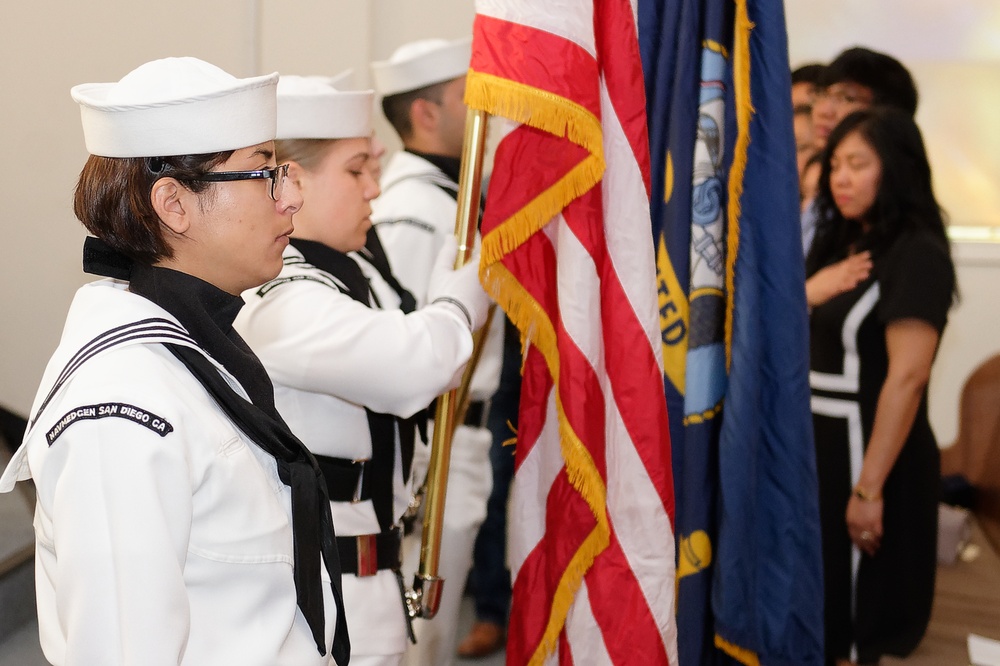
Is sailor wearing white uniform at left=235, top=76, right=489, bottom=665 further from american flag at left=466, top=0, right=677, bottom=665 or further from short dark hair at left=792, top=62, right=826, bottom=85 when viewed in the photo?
short dark hair at left=792, top=62, right=826, bottom=85

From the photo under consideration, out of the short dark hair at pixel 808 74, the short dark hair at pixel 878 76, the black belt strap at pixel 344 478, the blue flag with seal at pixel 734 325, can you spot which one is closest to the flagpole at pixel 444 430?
the black belt strap at pixel 344 478

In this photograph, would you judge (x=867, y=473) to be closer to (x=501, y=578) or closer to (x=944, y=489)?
(x=501, y=578)

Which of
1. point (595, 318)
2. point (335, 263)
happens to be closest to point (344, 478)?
point (335, 263)

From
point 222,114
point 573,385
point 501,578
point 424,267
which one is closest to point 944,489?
point 501,578

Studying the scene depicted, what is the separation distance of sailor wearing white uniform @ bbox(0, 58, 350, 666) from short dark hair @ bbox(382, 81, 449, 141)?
5.31 ft

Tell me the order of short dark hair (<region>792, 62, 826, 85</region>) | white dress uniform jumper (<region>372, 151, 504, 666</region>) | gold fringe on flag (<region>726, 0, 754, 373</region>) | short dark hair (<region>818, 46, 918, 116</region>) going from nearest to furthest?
gold fringe on flag (<region>726, 0, 754, 373</region>), white dress uniform jumper (<region>372, 151, 504, 666</region>), short dark hair (<region>818, 46, 918, 116</region>), short dark hair (<region>792, 62, 826, 85</region>)

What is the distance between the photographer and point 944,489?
408cm

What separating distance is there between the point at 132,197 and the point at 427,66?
5.66 feet

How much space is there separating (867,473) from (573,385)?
3.97 feet

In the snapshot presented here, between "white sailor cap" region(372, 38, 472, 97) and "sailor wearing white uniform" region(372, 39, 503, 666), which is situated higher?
"white sailor cap" region(372, 38, 472, 97)

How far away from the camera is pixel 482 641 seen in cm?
314

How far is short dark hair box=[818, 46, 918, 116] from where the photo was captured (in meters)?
3.27

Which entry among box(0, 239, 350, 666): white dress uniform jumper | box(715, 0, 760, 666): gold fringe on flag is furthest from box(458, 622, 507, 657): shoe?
box(0, 239, 350, 666): white dress uniform jumper

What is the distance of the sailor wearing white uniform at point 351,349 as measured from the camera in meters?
1.50
